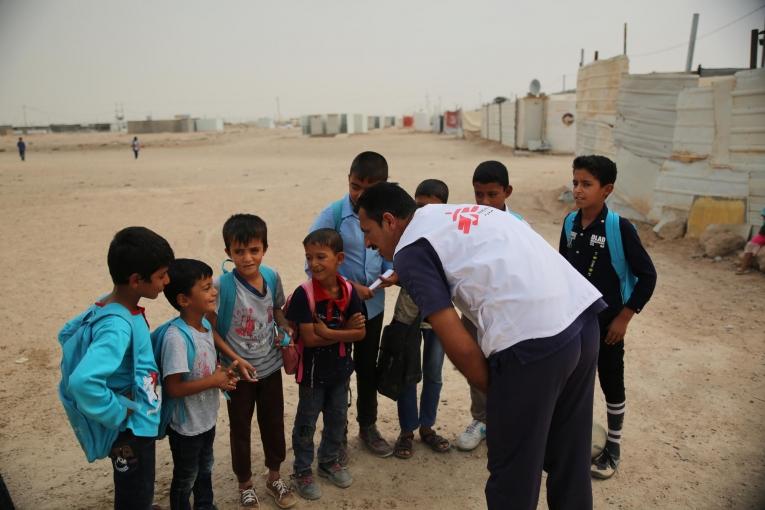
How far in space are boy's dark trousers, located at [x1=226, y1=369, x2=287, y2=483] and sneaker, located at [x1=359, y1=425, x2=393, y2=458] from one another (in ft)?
2.18

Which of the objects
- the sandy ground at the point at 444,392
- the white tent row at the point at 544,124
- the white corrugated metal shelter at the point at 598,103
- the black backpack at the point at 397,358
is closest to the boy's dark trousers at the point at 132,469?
the sandy ground at the point at 444,392

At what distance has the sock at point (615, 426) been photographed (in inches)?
133

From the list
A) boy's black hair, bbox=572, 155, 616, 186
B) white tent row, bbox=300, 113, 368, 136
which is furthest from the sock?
white tent row, bbox=300, 113, 368, 136

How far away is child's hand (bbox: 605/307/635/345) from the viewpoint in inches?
123

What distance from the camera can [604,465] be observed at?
3.38 metres

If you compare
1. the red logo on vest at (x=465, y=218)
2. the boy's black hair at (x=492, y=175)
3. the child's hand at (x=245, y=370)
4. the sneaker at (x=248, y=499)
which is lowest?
the sneaker at (x=248, y=499)

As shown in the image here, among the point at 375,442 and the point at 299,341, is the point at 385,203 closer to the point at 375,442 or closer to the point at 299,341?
the point at 299,341

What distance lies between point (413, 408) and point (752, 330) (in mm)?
4164

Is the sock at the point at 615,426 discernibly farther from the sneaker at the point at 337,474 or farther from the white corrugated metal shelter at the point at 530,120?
the white corrugated metal shelter at the point at 530,120

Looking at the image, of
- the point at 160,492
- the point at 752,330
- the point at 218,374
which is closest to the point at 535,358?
the point at 218,374

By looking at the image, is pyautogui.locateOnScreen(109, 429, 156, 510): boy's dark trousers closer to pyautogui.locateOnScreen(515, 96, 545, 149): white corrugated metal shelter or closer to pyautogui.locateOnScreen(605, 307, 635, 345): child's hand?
pyautogui.locateOnScreen(605, 307, 635, 345): child's hand

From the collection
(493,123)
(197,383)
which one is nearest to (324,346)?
(197,383)

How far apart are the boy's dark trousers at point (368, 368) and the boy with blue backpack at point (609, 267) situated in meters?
1.30

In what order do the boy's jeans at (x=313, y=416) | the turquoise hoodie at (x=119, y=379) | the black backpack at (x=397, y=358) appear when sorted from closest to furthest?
the turquoise hoodie at (x=119, y=379), the boy's jeans at (x=313, y=416), the black backpack at (x=397, y=358)
